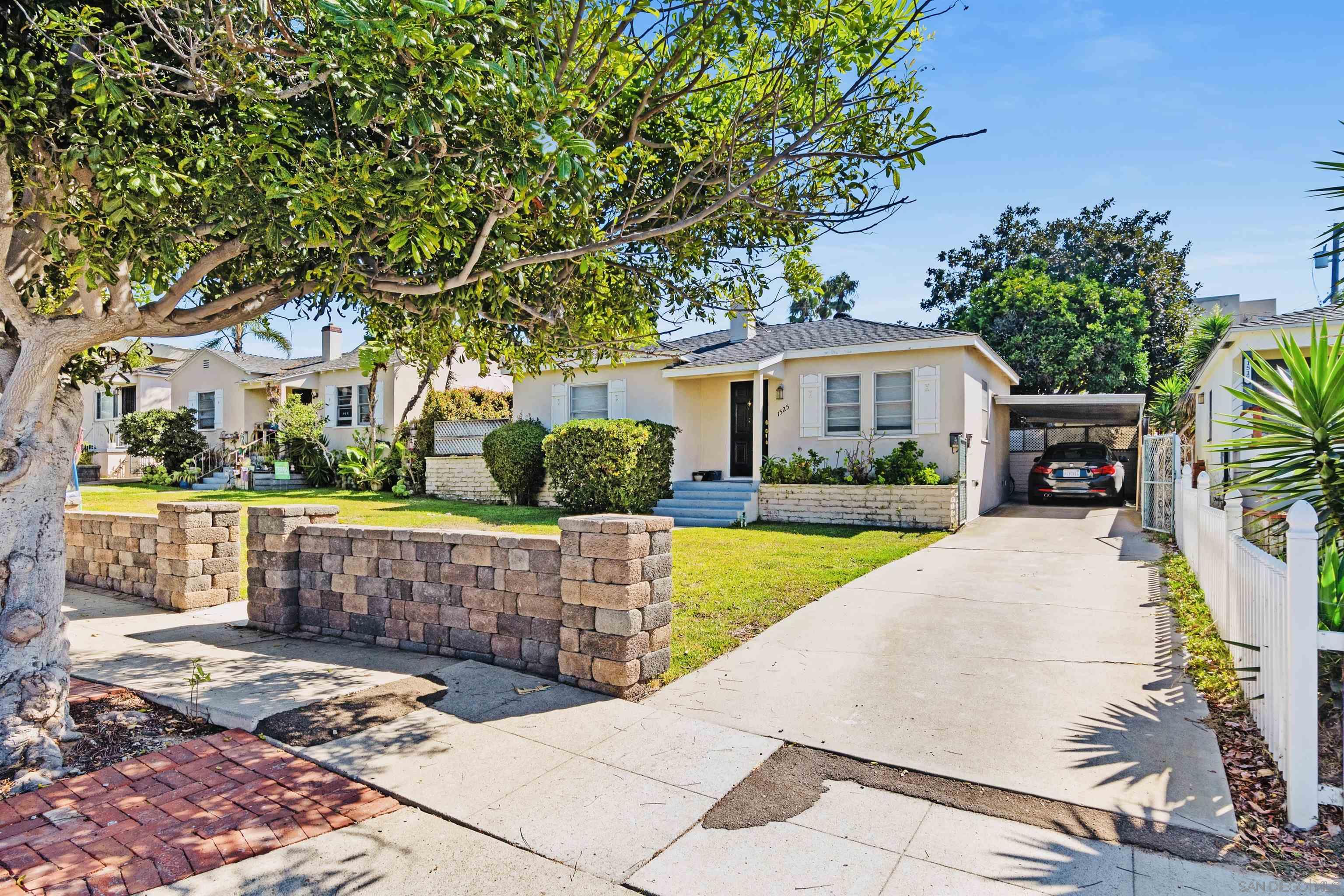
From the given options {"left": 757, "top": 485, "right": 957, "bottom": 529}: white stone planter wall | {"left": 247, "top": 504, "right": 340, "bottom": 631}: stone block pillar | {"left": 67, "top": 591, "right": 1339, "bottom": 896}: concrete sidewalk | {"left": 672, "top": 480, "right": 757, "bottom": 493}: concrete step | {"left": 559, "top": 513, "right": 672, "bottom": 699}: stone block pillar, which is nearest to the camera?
{"left": 67, "top": 591, "right": 1339, "bottom": 896}: concrete sidewalk

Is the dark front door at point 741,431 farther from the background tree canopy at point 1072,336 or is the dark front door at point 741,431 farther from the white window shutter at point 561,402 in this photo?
the background tree canopy at point 1072,336

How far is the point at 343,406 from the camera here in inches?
927

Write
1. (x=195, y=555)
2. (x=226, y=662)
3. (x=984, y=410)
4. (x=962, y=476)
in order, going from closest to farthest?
(x=226, y=662), (x=195, y=555), (x=962, y=476), (x=984, y=410)

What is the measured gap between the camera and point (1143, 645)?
19.2ft

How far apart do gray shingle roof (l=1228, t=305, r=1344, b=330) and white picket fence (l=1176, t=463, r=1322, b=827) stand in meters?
7.26

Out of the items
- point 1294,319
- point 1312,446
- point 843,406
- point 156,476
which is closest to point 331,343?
point 156,476

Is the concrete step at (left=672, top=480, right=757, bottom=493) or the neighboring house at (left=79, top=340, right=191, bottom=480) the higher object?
the neighboring house at (left=79, top=340, right=191, bottom=480)

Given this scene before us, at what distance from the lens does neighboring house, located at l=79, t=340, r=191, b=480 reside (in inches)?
1019

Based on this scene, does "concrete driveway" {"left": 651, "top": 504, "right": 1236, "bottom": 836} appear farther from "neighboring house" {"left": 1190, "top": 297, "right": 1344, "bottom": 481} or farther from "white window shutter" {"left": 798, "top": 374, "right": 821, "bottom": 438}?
"white window shutter" {"left": 798, "top": 374, "right": 821, "bottom": 438}

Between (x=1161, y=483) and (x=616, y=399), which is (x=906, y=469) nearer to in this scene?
(x=1161, y=483)

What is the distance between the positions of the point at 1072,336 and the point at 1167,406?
3.52 m

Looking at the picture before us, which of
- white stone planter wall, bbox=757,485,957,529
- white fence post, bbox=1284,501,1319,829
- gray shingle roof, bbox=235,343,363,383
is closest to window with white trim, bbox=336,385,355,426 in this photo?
gray shingle roof, bbox=235,343,363,383

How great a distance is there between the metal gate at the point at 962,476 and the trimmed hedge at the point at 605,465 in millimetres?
5876

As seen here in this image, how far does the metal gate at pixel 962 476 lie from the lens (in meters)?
13.3
